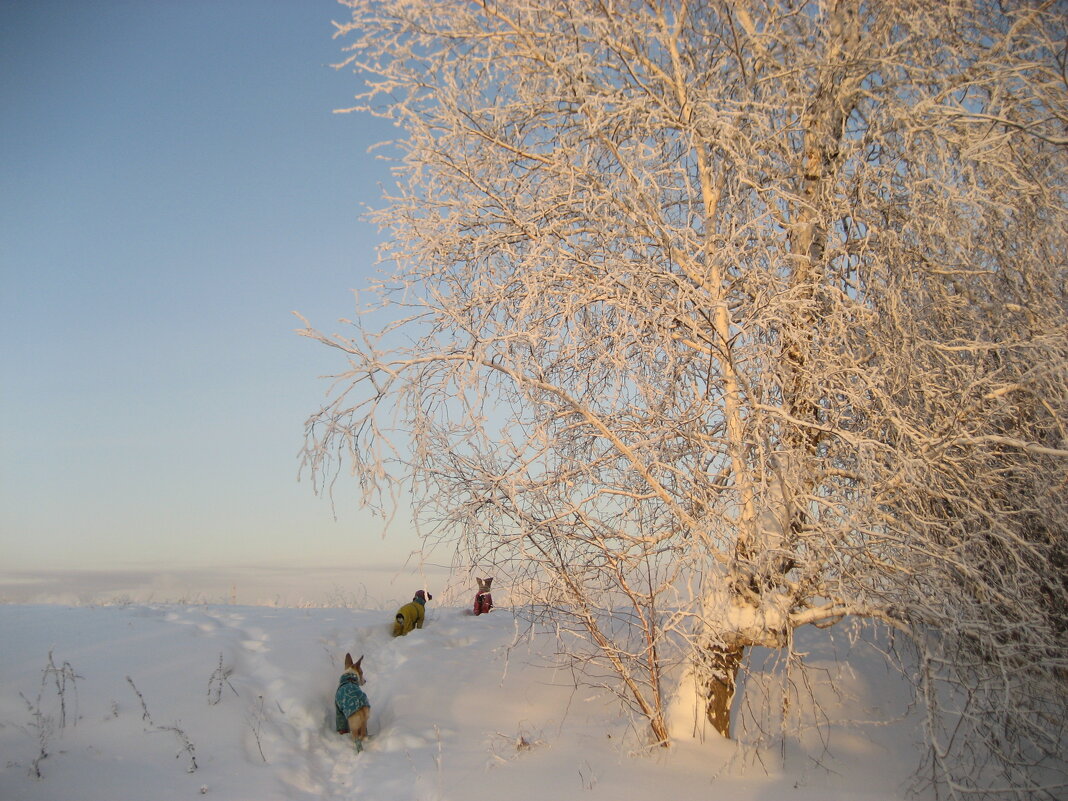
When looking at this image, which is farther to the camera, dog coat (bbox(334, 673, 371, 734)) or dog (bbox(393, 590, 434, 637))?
dog (bbox(393, 590, 434, 637))

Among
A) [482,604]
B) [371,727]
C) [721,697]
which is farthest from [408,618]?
[721,697]

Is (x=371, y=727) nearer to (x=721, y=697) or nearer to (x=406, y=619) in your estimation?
(x=406, y=619)

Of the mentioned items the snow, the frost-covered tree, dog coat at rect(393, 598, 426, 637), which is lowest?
the snow

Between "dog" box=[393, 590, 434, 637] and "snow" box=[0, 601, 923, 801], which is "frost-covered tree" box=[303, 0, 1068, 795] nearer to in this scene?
"snow" box=[0, 601, 923, 801]

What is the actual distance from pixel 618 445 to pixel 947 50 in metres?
4.18

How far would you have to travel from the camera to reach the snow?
213 inches

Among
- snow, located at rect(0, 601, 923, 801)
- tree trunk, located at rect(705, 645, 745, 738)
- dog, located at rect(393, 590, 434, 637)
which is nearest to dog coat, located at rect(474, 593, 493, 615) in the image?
dog, located at rect(393, 590, 434, 637)

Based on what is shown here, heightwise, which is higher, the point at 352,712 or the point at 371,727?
the point at 352,712

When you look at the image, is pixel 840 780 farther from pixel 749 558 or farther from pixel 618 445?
pixel 618 445

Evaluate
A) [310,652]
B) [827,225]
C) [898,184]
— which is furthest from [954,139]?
[310,652]

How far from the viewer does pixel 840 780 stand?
18.9 ft

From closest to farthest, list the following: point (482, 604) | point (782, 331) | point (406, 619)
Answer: point (782, 331) → point (406, 619) → point (482, 604)

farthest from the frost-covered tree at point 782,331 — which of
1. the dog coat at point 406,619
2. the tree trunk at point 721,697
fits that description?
the dog coat at point 406,619

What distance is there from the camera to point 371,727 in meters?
7.39
